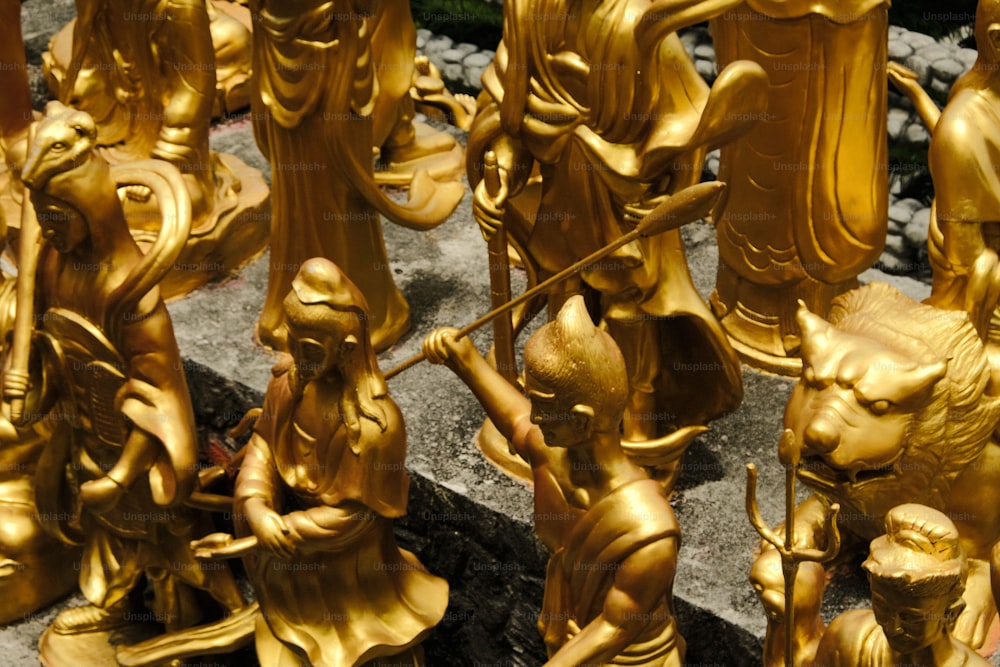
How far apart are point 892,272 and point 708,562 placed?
166 cm

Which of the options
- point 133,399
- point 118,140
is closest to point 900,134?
point 118,140

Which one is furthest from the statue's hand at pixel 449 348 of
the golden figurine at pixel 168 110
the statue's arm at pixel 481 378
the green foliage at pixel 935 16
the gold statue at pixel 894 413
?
the green foliage at pixel 935 16

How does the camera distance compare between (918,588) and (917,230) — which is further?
(917,230)

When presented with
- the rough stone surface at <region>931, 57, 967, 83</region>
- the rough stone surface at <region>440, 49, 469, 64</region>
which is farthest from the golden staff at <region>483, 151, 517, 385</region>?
the rough stone surface at <region>440, 49, 469, 64</region>

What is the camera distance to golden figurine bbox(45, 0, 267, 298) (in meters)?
4.40

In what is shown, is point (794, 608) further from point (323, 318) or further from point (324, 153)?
point (324, 153)

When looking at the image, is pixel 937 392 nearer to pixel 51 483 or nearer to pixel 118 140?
pixel 51 483

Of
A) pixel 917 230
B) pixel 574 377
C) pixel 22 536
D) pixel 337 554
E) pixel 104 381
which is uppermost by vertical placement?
pixel 574 377

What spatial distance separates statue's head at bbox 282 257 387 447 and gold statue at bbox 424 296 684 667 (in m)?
0.31

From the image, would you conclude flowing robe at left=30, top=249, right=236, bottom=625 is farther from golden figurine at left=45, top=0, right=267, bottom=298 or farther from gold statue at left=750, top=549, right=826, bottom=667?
gold statue at left=750, top=549, right=826, bottom=667

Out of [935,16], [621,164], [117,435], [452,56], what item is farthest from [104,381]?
[935,16]

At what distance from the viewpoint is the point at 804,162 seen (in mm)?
3707

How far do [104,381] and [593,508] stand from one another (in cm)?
107

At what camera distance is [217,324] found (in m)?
4.25
